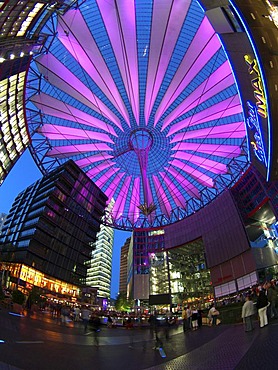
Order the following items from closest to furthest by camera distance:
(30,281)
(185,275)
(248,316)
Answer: (248,316)
(30,281)
(185,275)

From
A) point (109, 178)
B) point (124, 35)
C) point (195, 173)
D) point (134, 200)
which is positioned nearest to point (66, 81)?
point (124, 35)

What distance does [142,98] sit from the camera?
4194cm

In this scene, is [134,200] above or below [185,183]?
above

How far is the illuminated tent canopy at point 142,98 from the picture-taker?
105 ft

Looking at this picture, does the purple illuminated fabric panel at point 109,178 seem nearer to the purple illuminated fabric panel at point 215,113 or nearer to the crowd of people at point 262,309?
the purple illuminated fabric panel at point 215,113

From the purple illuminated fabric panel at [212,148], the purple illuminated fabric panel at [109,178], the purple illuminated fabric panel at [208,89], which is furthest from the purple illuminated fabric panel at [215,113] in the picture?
the purple illuminated fabric panel at [109,178]

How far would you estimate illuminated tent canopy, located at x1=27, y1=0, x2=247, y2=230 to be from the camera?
3212 centimetres

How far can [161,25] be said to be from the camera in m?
32.0

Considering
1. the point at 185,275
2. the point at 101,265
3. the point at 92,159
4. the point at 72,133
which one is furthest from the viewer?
the point at 101,265

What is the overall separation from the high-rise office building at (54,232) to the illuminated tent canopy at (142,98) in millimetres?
7005

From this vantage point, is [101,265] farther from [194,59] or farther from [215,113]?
[194,59]

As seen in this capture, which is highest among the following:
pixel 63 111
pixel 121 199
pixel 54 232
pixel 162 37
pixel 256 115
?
pixel 121 199

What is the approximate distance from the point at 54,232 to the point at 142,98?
3468 cm

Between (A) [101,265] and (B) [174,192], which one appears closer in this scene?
(B) [174,192]
